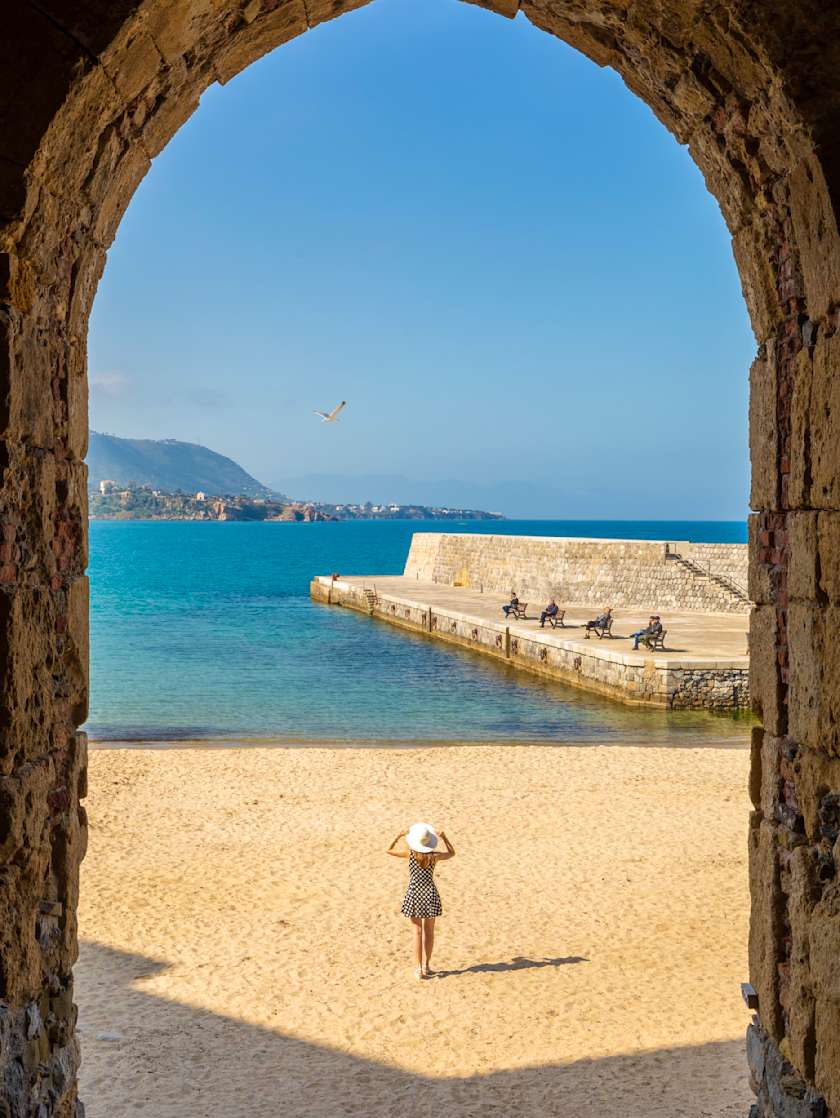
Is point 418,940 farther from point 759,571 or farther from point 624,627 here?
point 624,627

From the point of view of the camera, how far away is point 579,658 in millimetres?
23906

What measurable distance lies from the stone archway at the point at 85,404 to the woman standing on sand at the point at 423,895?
335cm

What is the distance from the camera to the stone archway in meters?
3.35

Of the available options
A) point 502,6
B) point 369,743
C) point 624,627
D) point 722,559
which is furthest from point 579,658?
point 502,6

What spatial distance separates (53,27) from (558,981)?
6672mm

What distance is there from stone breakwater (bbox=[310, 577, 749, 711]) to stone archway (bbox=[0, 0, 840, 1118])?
1706 centimetres

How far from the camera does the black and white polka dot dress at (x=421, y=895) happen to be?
7316 millimetres

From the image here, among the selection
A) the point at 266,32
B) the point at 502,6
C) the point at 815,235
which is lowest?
the point at 815,235

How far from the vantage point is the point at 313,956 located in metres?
7.85

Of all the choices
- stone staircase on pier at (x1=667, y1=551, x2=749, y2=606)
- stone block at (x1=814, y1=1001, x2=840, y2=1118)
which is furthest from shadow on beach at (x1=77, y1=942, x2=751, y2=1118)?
stone staircase on pier at (x1=667, y1=551, x2=749, y2=606)

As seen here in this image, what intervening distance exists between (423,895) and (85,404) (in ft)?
15.0

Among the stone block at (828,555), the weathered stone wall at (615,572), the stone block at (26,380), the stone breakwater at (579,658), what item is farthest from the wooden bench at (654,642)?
the stone block at (26,380)

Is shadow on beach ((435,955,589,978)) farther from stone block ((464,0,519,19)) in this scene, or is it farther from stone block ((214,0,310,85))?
stone block ((464,0,519,19))

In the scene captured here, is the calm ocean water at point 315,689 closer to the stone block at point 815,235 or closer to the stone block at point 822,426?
the stone block at point 822,426
